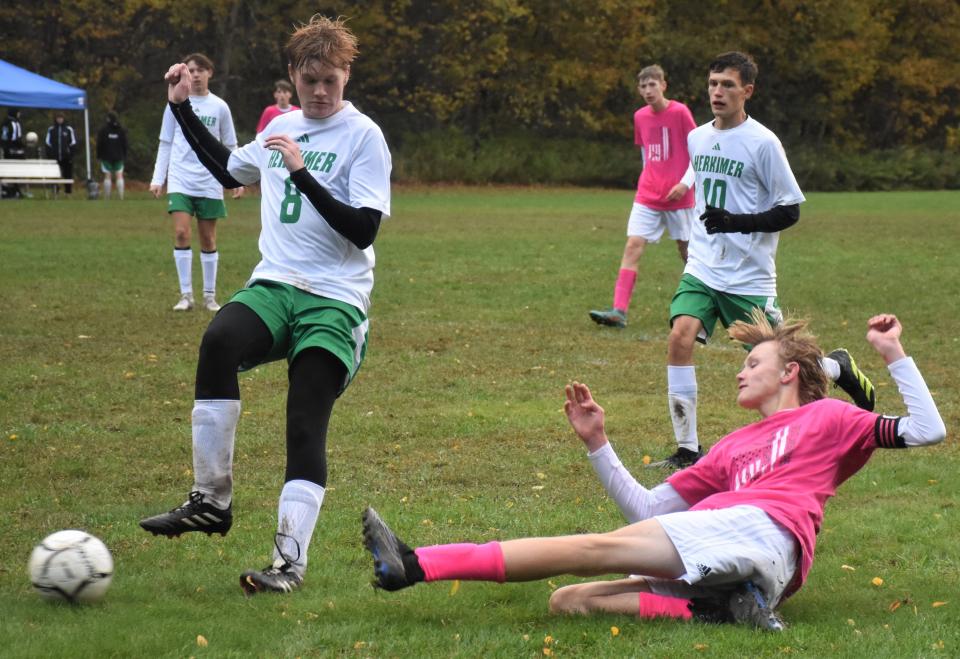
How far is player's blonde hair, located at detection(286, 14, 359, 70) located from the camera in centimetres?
517

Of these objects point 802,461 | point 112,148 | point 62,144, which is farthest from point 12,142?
point 802,461

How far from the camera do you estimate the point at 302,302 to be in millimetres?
5223

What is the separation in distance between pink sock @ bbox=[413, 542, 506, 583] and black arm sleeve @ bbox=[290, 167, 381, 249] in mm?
1323

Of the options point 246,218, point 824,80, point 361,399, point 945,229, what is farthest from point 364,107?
point 361,399

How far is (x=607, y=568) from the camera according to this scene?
14.5 ft

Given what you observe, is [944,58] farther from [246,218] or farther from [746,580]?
[746,580]

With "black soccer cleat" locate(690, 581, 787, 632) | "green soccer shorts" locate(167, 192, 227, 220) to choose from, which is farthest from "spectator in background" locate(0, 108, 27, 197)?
"black soccer cleat" locate(690, 581, 787, 632)

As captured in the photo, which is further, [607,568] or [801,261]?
[801,261]

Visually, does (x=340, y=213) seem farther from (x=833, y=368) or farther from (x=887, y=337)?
(x=833, y=368)

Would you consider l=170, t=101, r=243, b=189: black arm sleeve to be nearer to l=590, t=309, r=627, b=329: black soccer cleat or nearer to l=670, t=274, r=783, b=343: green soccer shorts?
l=670, t=274, r=783, b=343: green soccer shorts

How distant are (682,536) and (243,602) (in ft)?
5.15

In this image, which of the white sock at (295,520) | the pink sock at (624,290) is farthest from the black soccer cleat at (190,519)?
the pink sock at (624,290)

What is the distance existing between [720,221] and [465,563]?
3.46 metres

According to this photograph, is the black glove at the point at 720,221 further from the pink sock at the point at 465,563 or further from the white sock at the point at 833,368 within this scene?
the pink sock at the point at 465,563
